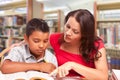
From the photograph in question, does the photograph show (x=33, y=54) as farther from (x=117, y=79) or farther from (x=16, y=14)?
(x=16, y=14)

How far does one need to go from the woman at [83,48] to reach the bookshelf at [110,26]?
131 centimetres

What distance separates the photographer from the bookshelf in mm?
2426

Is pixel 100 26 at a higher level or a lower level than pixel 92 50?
higher

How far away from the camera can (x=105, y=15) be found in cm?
268

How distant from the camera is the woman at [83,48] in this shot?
1.02 meters

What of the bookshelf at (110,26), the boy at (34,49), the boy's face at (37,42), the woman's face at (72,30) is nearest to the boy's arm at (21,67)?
the boy at (34,49)

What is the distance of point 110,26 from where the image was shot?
2498 mm

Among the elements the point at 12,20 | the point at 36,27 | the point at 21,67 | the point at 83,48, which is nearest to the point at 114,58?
the point at 83,48

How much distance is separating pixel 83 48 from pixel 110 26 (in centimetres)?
143

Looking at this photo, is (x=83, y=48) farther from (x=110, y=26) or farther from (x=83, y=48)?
(x=110, y=26)

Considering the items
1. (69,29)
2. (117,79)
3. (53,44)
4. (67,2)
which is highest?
(67,2)

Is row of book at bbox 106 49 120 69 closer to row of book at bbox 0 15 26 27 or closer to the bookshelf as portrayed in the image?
the bookshelf

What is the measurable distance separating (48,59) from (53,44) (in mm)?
277

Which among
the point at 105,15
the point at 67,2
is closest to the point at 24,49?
the point at 105,15
